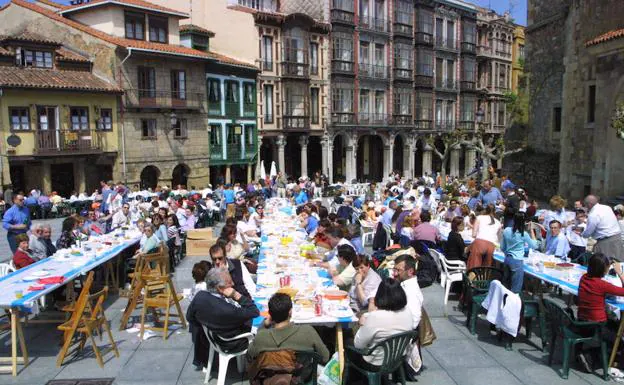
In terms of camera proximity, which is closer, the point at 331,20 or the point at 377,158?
the point at 331,20

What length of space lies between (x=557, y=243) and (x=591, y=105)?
1290 centimetres

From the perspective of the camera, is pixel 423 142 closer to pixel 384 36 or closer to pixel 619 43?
pixel 384 36

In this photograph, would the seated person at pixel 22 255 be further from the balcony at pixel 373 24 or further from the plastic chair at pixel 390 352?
the balcony at pixel 373 24

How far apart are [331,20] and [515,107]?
45.9 ft

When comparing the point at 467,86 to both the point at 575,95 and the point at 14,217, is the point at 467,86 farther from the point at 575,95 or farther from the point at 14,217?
the point at 14,217

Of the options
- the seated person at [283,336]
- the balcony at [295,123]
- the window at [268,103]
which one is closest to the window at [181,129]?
the window at [268,103]

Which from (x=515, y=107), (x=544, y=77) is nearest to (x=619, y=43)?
(x=544, y=77)

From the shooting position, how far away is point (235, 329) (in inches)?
250

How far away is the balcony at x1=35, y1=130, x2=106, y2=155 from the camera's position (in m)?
24.0

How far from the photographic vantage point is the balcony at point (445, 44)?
1800 inches

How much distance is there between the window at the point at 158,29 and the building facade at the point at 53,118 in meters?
3.85

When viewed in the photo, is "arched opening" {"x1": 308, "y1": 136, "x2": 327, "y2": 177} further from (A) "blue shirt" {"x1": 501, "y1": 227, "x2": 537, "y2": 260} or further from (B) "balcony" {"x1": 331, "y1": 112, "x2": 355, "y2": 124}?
(A) "blue shirt" {"x1": 501, "y1": 227, "x2": 537, "y2": 260}

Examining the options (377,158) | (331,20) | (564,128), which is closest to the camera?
(564,128)

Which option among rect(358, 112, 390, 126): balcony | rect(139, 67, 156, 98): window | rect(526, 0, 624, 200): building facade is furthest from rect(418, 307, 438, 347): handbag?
rect(358, 112, 390, 126): balcony
